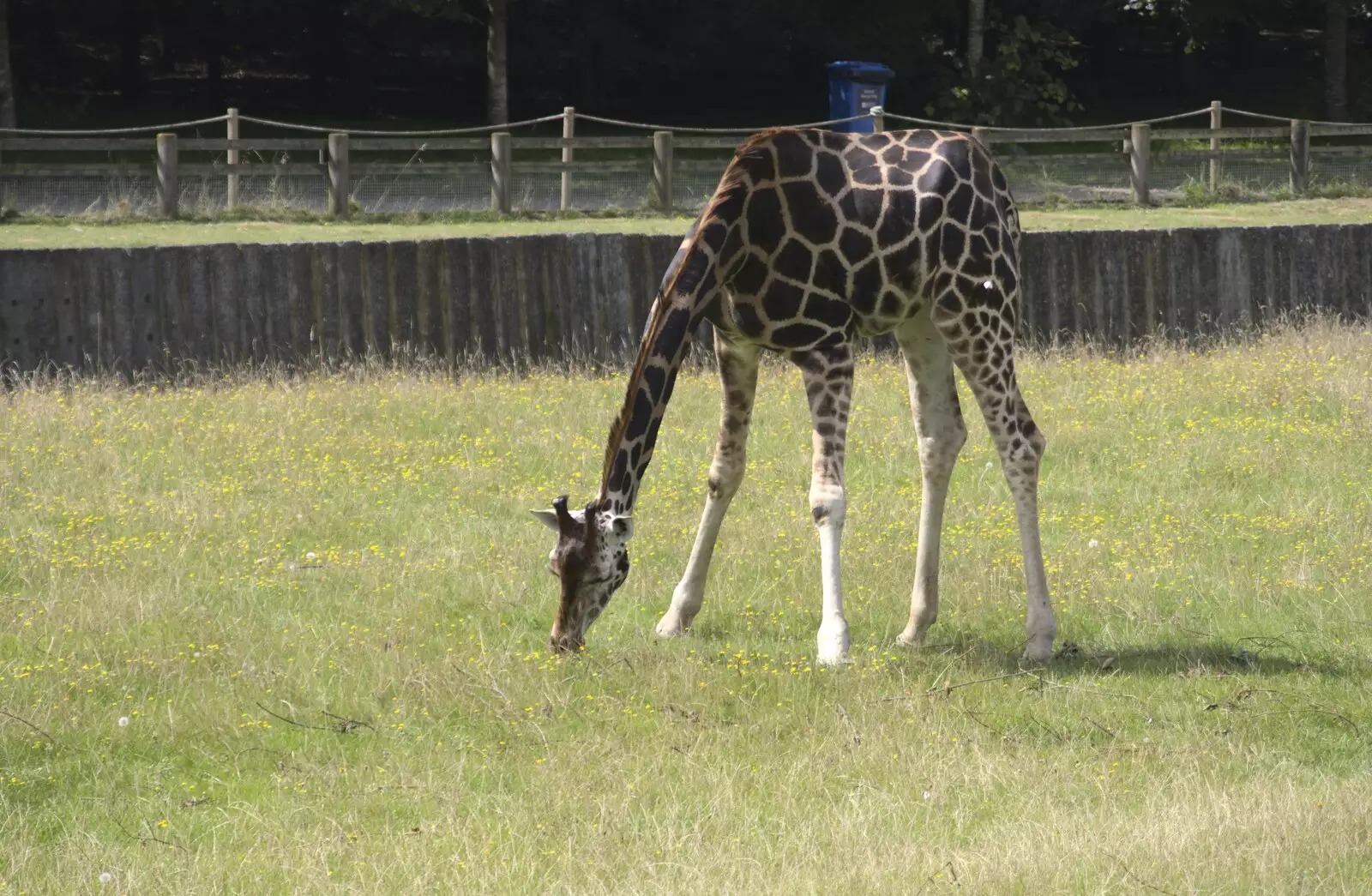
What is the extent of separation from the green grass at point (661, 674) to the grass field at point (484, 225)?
688 centimetres

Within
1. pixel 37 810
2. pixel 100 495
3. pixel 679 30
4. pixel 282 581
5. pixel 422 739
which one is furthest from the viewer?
pixel 679 30

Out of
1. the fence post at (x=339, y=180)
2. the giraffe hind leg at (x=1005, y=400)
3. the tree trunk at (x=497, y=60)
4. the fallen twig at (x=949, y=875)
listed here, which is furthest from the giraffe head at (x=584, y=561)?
the tree trunk at (x=497, y=60)

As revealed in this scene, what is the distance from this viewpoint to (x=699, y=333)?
15422 millimetres

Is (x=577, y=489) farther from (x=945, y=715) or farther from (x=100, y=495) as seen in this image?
(x=945, y=715)

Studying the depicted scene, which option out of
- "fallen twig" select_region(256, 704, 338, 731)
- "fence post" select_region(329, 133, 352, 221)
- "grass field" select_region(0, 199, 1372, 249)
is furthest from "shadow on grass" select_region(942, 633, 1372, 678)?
"fence post" select_region(329, 133, 352, 221)

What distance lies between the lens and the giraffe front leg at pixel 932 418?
27.0 ft

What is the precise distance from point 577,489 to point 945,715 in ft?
14.0

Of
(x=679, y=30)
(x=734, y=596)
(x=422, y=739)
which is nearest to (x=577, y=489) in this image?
(x=734, y=596)

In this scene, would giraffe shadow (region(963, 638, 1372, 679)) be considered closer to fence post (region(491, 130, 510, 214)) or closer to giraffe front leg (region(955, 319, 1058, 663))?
giraffe front leg (region(955, 319, 1058, 663))

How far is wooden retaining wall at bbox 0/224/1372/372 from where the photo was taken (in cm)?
1416

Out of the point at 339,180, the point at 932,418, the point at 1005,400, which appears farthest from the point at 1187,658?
the point at 339,180

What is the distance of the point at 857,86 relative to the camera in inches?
1137

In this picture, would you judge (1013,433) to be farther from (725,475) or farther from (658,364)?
(658,364)

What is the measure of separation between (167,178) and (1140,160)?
1321 centimetres
